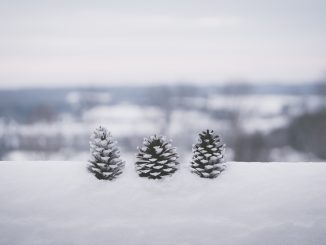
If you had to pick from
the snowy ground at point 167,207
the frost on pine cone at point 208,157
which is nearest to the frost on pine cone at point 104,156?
the snowy ground at point 167,207

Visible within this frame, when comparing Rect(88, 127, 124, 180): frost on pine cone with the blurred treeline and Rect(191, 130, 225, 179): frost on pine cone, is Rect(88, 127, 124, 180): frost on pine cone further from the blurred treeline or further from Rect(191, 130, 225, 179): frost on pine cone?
the blurred treeline

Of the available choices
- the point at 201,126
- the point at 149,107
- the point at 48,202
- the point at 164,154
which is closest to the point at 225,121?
the point at 201,126

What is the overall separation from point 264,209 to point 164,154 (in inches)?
95.8

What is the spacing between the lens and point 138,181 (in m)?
7.75

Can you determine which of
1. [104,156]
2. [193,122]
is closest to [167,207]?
[104,156]

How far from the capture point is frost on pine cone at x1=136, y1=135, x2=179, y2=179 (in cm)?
777

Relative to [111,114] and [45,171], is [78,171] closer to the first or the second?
[45,171]

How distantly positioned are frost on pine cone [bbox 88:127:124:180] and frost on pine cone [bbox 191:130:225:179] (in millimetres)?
1801

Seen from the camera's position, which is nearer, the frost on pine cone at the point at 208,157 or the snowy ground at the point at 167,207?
the snowy ground at the point at 167,207

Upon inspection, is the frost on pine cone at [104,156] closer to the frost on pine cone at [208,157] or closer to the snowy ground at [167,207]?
the snowy ground at [167,207]

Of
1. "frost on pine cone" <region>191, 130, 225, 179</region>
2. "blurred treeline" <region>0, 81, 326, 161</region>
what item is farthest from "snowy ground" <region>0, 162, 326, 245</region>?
"blurred treeline" <region>0, 81, 326, 161</region>

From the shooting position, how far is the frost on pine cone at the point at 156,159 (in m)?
7.77

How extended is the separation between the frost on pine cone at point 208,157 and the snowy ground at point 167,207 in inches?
7.8

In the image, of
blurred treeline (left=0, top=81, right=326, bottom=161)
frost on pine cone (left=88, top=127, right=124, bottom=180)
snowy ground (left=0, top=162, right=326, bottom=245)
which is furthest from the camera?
blurred treeline (left=0, top=81, right=326, bottom=161)
